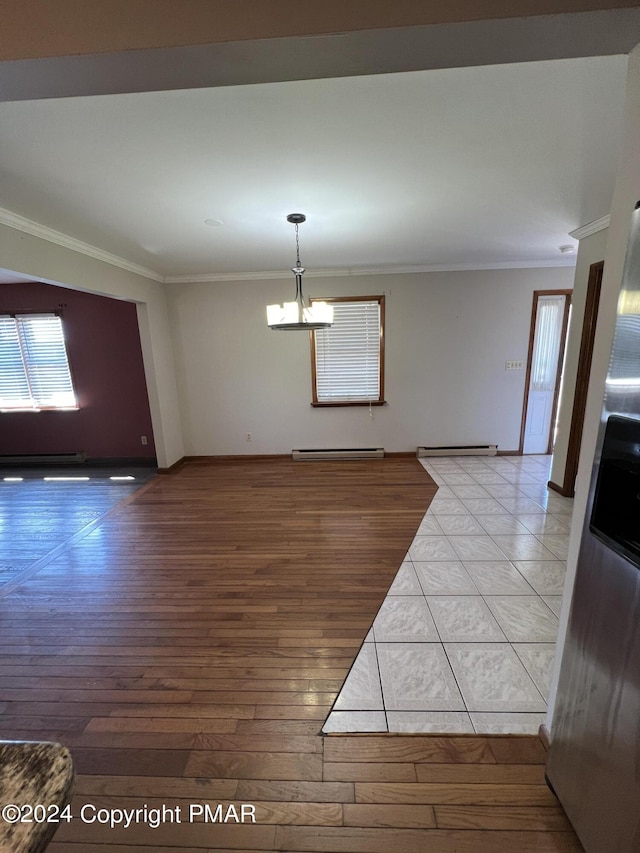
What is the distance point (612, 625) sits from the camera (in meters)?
→ 0.86

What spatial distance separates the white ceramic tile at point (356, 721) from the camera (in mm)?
1361

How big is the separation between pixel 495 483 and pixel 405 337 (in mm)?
2194

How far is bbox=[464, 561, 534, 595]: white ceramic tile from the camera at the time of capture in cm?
212

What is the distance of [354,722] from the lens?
1.39m

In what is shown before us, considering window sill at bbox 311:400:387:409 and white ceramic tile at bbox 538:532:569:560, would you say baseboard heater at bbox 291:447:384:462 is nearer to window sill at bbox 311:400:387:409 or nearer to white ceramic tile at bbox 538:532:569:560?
window sill at bbox 311:400:387:409

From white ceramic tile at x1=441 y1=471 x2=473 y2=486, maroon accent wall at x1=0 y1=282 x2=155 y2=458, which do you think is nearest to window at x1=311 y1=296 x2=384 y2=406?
white ceramic tile at x1=441 y1=471 x2=473 y2=486

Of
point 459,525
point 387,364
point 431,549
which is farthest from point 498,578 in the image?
point 387,364

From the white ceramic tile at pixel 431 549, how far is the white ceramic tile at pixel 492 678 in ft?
2.53

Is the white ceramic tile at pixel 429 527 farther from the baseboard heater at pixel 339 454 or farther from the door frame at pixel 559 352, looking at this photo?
the door frame at pixel 559 352

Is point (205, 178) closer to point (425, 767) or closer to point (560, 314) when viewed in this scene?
point (425, 767)

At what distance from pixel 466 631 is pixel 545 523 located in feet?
5.47

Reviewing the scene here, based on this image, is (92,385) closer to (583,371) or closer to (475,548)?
(475,548)

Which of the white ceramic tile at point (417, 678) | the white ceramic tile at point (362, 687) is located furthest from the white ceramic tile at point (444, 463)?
the white ceramic tile at point (362, 687)

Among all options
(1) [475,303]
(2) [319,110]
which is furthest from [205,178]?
(1) [475,303]
